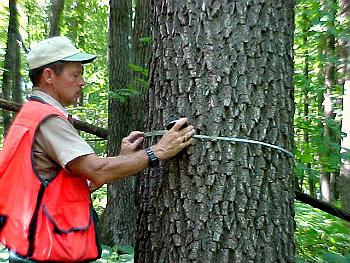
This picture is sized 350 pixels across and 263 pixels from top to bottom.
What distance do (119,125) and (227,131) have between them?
4592 mm

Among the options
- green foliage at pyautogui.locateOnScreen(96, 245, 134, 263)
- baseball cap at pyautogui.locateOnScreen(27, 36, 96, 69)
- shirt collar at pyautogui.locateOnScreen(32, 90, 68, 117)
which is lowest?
green foliage at pyautogui.locateOnScreen(96, 245, 134, 263)

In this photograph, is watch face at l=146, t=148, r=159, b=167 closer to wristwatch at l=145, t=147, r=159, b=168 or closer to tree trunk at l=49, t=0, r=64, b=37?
wristwatch at l=145, t=147, r=159, b=168

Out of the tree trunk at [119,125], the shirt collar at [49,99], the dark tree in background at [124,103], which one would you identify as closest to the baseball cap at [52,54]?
the shirt collar at [49,99]

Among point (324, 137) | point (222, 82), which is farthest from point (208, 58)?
point (324, 137)

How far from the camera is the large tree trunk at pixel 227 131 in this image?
2521 mm

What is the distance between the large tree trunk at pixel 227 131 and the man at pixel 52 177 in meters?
0.16

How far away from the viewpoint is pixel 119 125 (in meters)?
7.01

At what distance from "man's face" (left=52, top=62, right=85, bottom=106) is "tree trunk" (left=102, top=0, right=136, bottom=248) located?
13.1 ft

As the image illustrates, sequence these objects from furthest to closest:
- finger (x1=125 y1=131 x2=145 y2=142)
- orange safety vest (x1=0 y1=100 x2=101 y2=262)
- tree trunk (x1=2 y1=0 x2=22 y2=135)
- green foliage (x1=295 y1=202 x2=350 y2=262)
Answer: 1. tree trunk (x1=2 y1=0 x2=22 y2=135)
2. green foliage (x1=295 y1=202 x2=350 y2=262)
3. finger (x1=125 y1=131 x2=145 y2=142)
4. orange safety vest (x1=0 y1=100 x2=101 y2=262)

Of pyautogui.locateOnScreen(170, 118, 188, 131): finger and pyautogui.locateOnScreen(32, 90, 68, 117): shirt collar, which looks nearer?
pyautogui.locateOnScreen(170, 118, 188, 131): finger

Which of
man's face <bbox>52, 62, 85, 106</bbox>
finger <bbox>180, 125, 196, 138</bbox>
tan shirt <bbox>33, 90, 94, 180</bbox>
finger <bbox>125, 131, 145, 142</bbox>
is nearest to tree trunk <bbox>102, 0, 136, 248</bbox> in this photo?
finger <bbox>125, 131, 145, 142</bbox>

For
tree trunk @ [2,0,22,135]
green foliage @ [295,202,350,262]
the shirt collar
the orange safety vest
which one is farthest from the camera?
tree trunk @ [2,0,22,135]

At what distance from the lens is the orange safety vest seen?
98.5 inches

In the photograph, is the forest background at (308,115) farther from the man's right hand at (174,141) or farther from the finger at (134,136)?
the man's right hand at (174,141)
